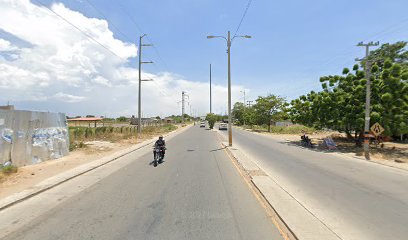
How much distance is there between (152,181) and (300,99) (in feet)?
82.8

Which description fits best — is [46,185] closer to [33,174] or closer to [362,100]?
[33,174]

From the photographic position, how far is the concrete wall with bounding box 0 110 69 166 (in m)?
12.1

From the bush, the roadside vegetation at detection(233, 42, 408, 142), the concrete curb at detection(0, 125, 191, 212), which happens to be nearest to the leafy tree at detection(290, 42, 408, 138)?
the roadside vegetation at detection(233, 42, 408, 142)

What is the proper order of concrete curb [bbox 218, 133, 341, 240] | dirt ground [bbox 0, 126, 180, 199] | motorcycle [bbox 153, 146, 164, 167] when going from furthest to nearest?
motorcycle [bbox 153, 146, 164, 167] < dirt ground [bbox 0, 126, 180, 199] < concrete curb [bbox 218, 133, 341, 240]

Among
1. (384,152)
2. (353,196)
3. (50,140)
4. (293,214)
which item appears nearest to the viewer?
(293,214)

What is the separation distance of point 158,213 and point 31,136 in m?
10.6

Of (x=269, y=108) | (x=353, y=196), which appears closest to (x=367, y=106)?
(x=353, y=196)

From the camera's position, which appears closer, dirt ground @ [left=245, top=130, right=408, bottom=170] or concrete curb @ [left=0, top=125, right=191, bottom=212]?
concrete curb @ [left=0, top=125, right=191, bottom=212]

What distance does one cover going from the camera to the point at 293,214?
6.27 meters

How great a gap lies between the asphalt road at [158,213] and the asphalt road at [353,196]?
1.50 m

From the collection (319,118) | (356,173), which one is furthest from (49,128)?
(319,118)

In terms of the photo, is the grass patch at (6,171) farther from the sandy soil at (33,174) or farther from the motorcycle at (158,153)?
the motorcycle at (158,153)

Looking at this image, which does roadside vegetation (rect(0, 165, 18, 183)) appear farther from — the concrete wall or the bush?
the concrete wall

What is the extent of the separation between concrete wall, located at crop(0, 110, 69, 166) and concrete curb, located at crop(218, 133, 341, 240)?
33.7 ft
